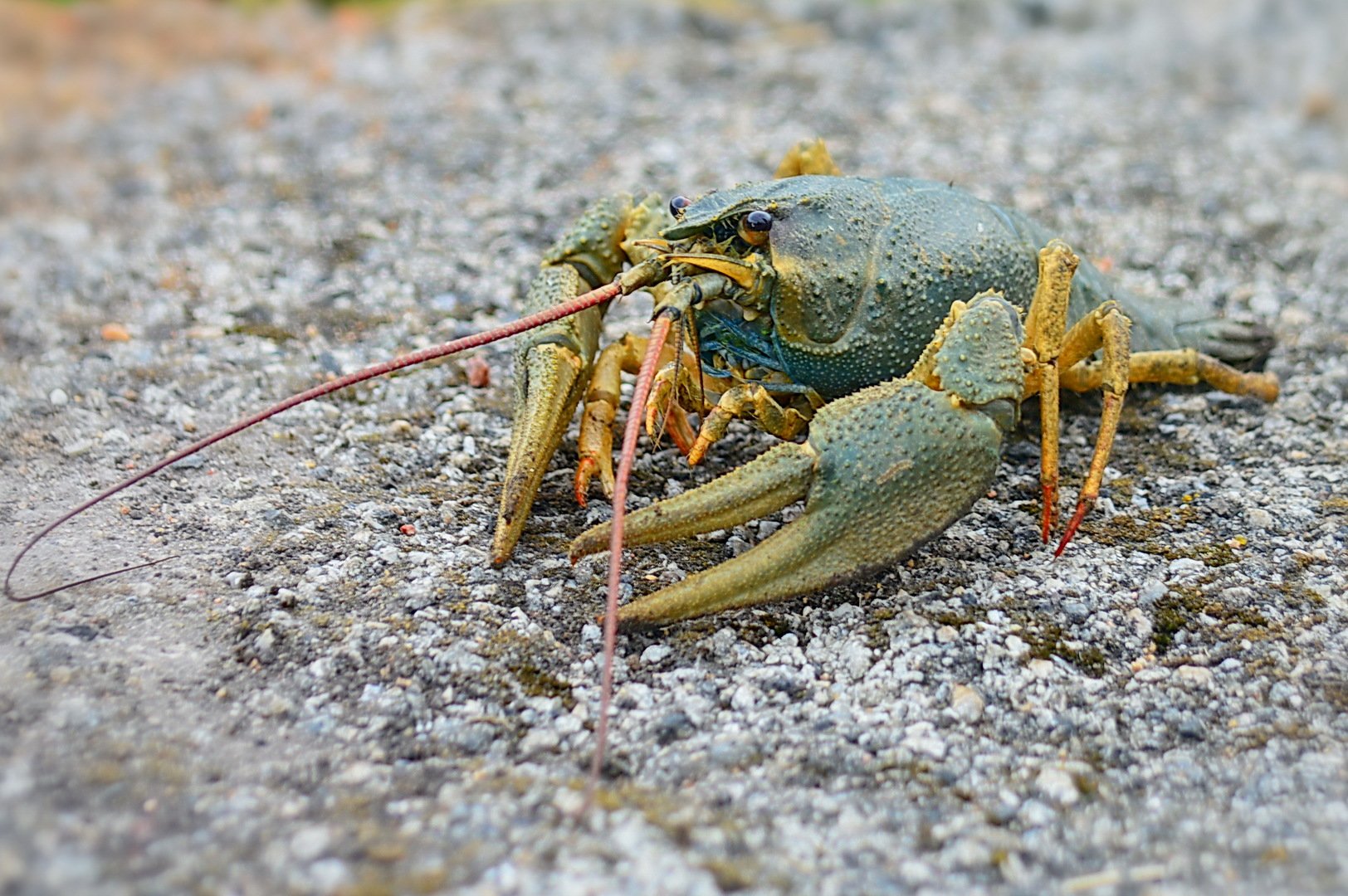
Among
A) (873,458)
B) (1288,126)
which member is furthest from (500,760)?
(1288,126)

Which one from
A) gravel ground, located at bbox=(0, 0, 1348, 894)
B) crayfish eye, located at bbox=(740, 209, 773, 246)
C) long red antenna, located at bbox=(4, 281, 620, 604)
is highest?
crayfish eye, located at bbox=(740, 209, 773, 246)

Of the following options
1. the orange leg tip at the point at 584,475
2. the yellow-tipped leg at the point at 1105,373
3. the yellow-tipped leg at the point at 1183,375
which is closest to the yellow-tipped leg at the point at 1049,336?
the yellow-tipped leg at the point at 1105,373

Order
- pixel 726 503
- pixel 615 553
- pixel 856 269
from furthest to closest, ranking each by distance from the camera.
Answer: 1. pixel 856 269
2. pixel 726 503
3. pixel 615 553

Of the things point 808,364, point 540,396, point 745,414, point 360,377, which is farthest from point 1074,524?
point 360,377

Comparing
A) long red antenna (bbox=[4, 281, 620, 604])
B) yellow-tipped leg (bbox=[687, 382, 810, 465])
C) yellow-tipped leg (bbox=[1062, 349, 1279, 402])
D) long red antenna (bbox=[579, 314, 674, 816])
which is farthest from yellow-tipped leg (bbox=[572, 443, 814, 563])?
yellow-tipped leg (bbox=[1062, 349, 1279, 402])

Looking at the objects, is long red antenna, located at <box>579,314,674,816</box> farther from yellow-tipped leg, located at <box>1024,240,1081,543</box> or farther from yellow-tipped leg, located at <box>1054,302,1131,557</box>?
yellow-tipped leg, located at <box>1054,302,1131,557</box>

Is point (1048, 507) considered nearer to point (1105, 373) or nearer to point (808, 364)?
point (1105, 373)
